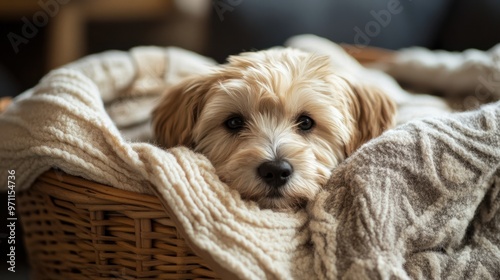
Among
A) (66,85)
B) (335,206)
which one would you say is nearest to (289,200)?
(335,206)

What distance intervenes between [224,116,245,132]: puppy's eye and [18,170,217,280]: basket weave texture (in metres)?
0.42

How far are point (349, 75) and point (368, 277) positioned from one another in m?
0.76

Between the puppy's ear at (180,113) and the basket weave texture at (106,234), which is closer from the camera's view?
the basket weave texture at (106,234)

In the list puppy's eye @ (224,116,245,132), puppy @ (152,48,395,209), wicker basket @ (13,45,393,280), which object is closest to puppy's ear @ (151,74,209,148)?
puppy @ (152,48,395,209)

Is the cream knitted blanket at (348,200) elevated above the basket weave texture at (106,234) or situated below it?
above

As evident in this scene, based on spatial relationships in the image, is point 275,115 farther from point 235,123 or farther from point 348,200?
point 348,200

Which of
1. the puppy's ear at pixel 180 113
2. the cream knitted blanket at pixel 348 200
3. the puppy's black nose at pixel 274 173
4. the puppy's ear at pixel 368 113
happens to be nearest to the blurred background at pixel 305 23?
the puppy's ear at pixel 180 113

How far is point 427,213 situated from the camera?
128 cm

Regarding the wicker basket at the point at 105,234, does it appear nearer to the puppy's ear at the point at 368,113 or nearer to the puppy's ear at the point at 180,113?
the puppy's ear at the point at 180,113

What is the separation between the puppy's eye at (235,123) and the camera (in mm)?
1639

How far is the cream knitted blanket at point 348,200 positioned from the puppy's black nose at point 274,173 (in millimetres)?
98

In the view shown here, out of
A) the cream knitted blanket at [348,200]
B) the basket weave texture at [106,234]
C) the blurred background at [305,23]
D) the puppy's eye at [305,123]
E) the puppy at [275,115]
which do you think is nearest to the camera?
the cream knitted blanket at [348,200]

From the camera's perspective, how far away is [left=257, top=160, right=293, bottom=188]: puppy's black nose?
1408 mm

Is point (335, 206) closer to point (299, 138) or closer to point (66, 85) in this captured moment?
point (299, 138)
